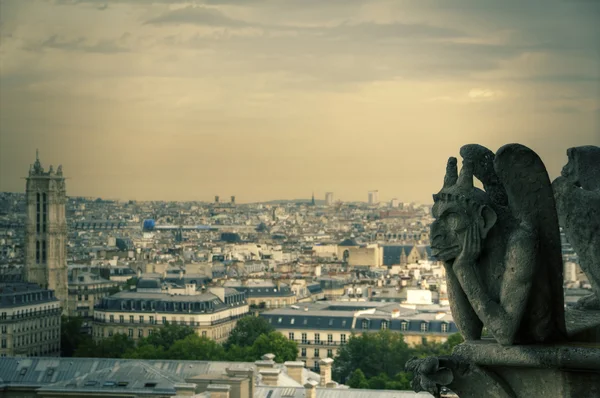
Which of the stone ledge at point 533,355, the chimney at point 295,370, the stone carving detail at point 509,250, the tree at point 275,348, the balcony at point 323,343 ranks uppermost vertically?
the stone carving detail at point 509,250

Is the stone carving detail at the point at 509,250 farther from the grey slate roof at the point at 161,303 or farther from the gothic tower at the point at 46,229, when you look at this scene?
the gothic tower at the point at 46,229

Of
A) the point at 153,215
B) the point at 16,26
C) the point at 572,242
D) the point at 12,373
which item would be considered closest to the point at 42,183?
the point at 16,26

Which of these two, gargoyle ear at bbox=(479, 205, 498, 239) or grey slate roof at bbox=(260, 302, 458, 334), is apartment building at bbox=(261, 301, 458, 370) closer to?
grey slate roof at bbox=(260, 302, 458, 334)

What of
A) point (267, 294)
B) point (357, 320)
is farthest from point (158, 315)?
point (267, 294)

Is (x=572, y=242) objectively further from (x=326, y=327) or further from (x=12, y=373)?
(x=326, y=327)

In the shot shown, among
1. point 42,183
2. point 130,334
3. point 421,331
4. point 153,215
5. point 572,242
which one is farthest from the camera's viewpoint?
point 153,215

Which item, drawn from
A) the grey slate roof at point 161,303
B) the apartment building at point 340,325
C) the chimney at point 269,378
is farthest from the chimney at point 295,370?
the grey slate roof at point 161,303

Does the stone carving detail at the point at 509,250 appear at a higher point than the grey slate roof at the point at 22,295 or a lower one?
higher

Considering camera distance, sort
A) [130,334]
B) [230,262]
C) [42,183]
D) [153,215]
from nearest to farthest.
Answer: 1. [130,334]
2. [42,183]
3. [230,262]
4. [153,215]
